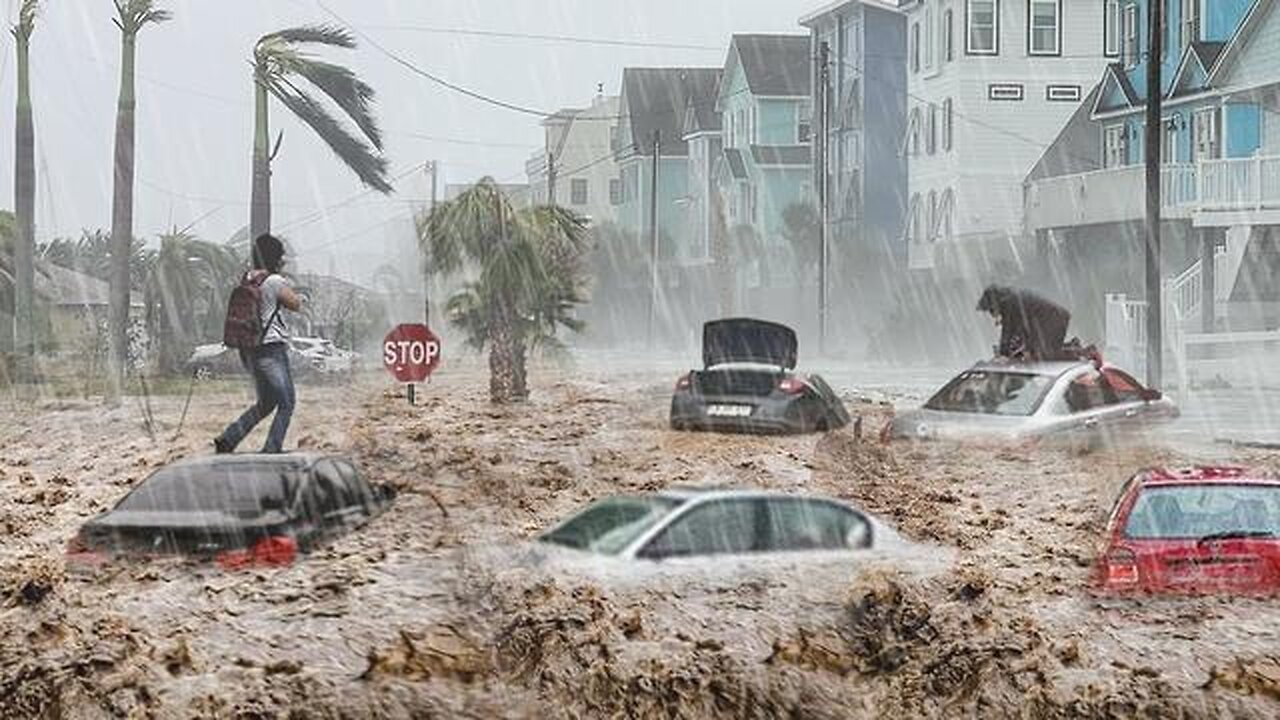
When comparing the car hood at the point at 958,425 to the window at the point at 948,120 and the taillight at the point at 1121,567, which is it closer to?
the taillight at the point at 1121,567

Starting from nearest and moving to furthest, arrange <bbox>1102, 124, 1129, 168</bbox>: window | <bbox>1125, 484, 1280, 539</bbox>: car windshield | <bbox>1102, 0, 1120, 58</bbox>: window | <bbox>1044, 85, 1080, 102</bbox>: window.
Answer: <bbox>1125, 484, 1280, 539</bbox>: car windshield
<bbox>1044, 85, 1080, 102</bbox>: window
<bbox>1102, 0, 1120, 58</bbox>: window
<bbox>1102, 124, 1129, 168</bbox>: window

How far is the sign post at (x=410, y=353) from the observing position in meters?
13.5

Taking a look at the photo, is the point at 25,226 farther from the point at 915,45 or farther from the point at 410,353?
the point at 915,45

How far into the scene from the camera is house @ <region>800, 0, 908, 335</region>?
1442 centimetres

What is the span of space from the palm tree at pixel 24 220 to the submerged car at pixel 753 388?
13.0ft

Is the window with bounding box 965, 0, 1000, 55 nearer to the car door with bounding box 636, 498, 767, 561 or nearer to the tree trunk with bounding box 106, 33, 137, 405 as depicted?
the car door with bounding box 636, 498, 767, 561

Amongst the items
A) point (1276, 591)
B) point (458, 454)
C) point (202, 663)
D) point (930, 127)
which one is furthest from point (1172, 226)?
→ point (202, 663)

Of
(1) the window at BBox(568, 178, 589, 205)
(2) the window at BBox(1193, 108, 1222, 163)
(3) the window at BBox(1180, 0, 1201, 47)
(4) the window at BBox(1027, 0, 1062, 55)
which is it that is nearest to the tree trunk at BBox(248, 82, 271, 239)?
(1) the window at BBox(568, 178, 589, 205)

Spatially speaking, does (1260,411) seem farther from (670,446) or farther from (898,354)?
(670,446)

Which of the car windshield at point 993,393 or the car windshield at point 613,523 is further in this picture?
the car windshield at point 993,393

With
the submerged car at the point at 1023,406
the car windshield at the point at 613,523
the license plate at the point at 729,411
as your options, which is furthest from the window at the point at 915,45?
the car windshield at the point at 613,523

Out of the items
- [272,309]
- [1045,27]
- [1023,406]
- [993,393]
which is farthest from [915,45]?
[272,309]

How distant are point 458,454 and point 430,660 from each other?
140 cm

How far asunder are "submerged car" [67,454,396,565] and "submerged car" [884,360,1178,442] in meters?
3.59
